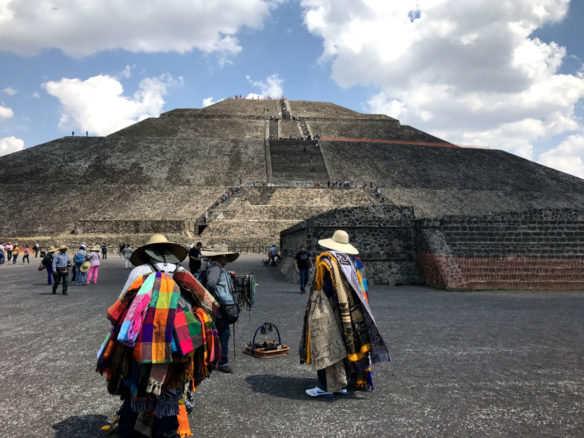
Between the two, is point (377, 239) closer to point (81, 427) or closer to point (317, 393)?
point (317, 393)

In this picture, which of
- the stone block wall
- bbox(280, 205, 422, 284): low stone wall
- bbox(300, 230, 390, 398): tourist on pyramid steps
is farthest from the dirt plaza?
bbox(280, 205, 422, 284): low stone wall

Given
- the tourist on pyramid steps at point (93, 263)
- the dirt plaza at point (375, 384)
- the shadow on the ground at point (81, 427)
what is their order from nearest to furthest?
the shadow on the ground at point (81, 427), the dirt plaza at point (375, 384), the tourist on pyramid steps at point (93, 263)

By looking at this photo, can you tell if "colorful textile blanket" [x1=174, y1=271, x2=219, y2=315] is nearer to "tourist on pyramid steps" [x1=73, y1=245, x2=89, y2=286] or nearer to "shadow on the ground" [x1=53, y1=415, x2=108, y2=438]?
"shadow on the ground" [x1=53, y1=415, x2=108, y2=438]

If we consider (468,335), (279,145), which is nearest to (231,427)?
(468,335)

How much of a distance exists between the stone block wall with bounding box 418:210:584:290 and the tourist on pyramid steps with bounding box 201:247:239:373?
33.1 ft

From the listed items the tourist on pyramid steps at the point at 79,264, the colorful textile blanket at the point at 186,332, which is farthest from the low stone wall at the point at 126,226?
the colorful textile blanket at the point at 186,332

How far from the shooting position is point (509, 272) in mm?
14430

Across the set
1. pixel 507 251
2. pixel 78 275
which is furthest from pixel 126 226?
pixel 507 251

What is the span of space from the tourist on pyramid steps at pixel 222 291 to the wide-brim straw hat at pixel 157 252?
1.63 meters

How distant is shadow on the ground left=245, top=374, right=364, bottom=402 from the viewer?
15.3 ft

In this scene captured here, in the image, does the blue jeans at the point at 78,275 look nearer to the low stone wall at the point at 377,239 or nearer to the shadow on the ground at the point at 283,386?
the low stone wall at the point at 377,239

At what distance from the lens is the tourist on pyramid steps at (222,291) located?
530cm

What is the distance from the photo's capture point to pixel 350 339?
4.52 m

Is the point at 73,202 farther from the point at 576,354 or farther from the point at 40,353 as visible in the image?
the point at 576,354
